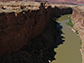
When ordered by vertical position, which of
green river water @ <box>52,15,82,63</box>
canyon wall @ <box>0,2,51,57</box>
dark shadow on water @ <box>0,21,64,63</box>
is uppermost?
canyon wall @ <box>0,2,51,57</box>

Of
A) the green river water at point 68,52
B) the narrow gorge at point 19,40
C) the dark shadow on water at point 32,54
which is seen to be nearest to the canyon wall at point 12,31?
the narrow gorge at point 19,40

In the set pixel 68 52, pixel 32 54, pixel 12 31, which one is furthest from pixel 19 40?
pixel 68 52

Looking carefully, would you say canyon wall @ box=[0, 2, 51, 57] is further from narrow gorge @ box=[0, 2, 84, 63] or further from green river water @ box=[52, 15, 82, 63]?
green river water @ box=[52, 15, 82, 63]

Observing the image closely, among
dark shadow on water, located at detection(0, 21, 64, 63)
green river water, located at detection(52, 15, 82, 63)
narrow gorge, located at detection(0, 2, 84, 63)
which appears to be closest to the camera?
narrow gorge, located at detection(0, 2, 84, 63)

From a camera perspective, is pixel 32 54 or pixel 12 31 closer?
pixel 12 31

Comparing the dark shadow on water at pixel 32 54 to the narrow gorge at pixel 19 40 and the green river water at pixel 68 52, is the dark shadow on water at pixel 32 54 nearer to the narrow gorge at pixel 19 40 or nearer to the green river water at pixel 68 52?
the narrow gorge at pixel 19 40

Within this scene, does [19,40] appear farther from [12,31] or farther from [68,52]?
[68,52]

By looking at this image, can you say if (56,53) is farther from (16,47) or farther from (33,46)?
(16,47)

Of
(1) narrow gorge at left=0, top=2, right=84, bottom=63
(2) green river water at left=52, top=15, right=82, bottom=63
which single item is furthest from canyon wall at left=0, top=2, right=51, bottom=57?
(2) green river water at left=52, top=15, right=82, bottom=63

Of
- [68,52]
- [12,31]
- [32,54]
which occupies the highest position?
[12,31]

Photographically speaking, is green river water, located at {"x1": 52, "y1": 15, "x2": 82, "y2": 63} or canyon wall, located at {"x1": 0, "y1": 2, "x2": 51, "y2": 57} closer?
canyon wall, located at {"x1": 0, "y1": 2, "x2": 51, "y2": 57}

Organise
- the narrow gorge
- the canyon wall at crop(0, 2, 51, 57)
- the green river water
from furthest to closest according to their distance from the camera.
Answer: the green river water < the narrow gorge < the canyon wall at crop(0, 2, 51, 57)
